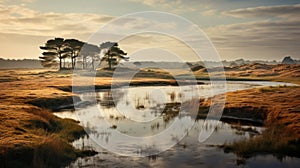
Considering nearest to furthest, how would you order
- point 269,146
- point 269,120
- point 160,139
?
point 269,146, point 160,139, point 269,120

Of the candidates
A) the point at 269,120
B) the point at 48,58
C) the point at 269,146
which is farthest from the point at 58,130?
the point at 48,58

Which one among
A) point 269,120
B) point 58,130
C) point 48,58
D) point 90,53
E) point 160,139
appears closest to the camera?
point 160,139

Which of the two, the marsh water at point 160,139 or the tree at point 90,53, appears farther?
the tree at point 90,53

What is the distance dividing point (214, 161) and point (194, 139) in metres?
6.55

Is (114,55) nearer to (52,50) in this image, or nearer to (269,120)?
(52,50)

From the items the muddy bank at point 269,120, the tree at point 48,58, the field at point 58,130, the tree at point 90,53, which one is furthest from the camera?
the tree at point 90,53

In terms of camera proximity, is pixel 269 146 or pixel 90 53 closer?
pixel 269 146

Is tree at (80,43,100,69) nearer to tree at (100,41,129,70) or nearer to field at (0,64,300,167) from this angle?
tree at (100,41,129,70)

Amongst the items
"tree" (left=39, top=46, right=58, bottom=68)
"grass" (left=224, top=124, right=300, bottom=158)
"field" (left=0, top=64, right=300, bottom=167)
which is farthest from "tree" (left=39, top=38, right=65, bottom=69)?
"grass" (left=224, top=124, right=300, bottom=158)

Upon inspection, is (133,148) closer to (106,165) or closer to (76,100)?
Answer: (106,165)

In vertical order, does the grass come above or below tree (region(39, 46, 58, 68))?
below

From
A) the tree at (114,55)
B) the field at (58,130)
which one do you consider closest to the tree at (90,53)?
the tree at (114,55)

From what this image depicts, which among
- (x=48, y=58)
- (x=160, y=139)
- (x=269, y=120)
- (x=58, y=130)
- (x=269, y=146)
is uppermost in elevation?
(x=48, y=58)

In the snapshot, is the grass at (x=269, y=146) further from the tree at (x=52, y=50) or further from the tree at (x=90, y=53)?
the tree at (x=90, y=53)
